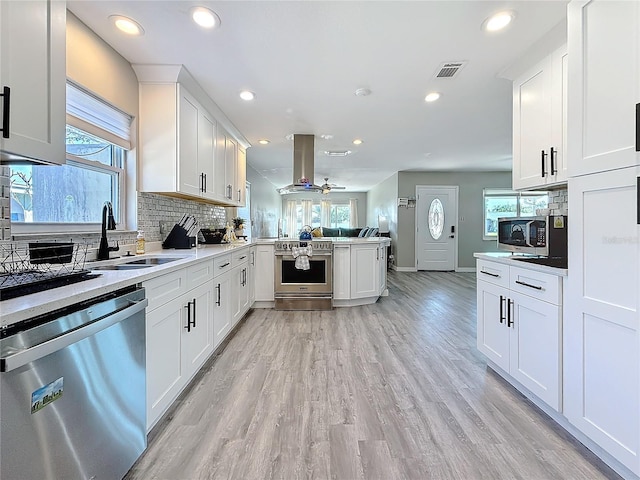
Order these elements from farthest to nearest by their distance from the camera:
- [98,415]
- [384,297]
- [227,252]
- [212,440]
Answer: [384,297], [227,252], [212,440], [98,415]

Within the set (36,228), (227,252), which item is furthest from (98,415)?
(227,252)

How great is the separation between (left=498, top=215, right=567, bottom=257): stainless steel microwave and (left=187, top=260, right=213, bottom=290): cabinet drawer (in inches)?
92.1

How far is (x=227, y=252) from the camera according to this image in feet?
9.18

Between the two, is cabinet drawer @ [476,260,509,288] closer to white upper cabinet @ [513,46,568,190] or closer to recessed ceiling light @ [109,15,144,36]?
white upper cabinet @ [513,46,568,190]

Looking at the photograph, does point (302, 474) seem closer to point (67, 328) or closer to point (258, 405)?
point (258, 405)

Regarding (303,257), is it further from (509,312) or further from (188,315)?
(509,312)

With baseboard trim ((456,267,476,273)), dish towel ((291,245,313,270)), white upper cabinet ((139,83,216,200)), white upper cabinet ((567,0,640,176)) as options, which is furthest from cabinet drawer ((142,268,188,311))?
baseboard trim ((456,267,476,273))

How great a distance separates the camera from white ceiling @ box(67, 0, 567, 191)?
181 cm

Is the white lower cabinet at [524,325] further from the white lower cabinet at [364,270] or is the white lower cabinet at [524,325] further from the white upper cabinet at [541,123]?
the white lower cabinet at [364,270]

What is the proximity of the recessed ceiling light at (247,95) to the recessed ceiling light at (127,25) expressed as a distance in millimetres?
1010

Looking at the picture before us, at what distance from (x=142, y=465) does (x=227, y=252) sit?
1.70 metres

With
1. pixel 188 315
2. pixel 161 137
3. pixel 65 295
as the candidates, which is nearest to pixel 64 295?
pixel 65 295

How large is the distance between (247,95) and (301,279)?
2.30 m

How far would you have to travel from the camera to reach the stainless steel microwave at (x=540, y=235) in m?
1.94
